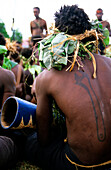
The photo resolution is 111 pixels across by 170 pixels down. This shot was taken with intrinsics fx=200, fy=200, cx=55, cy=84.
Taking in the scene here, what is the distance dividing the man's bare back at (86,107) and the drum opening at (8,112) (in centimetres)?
63

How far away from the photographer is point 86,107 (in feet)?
5.09

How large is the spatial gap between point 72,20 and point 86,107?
0.82m

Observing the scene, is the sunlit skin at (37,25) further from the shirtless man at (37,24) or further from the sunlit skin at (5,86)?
the sunlit skin at (5,86)

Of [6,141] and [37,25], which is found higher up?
[37,25]

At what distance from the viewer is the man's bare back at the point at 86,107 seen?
5.08ft

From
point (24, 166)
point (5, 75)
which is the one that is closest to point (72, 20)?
point (5, 75)

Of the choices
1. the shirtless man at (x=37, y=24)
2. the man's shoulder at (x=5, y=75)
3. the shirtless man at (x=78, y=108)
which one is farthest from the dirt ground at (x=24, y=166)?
the shirtless man at (x=37, y=24)

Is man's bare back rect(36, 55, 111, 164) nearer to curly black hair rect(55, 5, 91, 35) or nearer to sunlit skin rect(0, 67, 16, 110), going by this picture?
curly black hair rect(55, 5, 91, 35)

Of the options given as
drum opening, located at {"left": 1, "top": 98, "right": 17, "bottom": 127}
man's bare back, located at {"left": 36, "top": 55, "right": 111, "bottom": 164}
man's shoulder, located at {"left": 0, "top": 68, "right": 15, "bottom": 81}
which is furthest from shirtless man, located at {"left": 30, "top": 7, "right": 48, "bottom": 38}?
man's bare back, located at {"left": 36, "top": 55, "right": 111, "bottom": 164}

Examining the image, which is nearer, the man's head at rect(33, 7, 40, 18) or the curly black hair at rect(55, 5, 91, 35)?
the curly black hair at rect(55, 5, 91, 35)

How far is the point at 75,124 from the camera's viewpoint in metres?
1.58

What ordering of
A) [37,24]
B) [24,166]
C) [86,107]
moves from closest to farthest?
1. [86,107]
2. [24,166]
3. [37,24]

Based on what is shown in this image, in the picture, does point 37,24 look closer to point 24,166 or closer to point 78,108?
point 24,166

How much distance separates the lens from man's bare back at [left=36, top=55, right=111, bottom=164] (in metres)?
1.55
